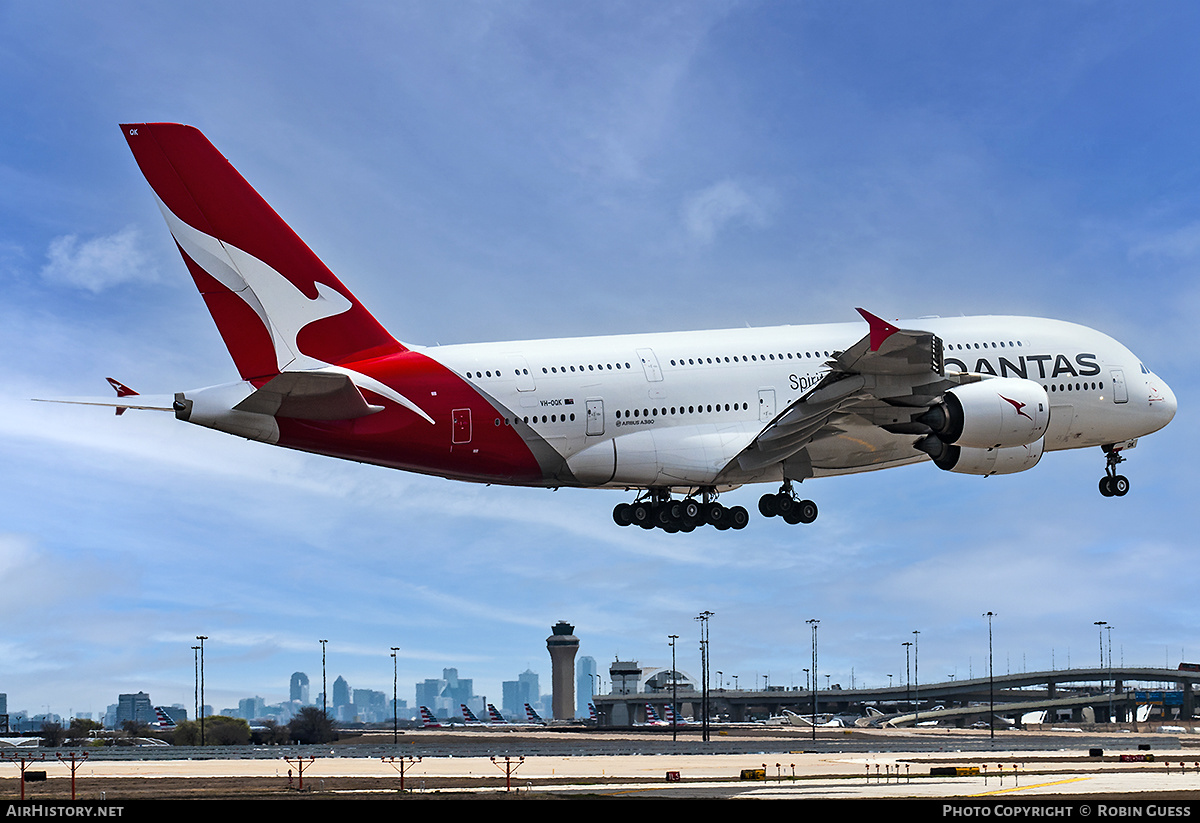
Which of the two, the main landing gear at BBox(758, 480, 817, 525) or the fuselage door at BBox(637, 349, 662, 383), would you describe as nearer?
the fuselage door at BBox(637, 349, 662, 383)

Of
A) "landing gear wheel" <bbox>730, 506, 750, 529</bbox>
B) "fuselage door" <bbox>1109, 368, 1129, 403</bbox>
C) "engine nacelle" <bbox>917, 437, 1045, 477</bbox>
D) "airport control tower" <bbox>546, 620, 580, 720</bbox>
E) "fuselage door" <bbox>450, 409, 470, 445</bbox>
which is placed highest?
"fuselage door" <bbox>1109, 368, 1129, 403</bbox>

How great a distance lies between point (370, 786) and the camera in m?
41.0

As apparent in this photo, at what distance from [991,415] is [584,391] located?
1227 centimetres

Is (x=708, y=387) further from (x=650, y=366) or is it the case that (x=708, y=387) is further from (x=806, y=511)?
(x=806, y=511)

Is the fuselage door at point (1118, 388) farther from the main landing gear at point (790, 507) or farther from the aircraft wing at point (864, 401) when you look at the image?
the main landing gear at point (790, 507)

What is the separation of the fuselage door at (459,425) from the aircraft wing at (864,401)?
28.7 ft

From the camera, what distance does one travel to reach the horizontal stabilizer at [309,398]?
31406mm

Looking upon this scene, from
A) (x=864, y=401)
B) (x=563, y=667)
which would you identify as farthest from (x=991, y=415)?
(x=563, y=667)

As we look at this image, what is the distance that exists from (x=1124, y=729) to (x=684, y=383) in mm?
94042

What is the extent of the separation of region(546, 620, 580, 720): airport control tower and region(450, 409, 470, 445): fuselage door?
434ft

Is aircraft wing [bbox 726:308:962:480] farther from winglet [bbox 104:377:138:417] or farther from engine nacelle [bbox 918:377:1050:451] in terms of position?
winglet [bbox 104:377:138:417]

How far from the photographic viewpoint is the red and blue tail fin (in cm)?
3369

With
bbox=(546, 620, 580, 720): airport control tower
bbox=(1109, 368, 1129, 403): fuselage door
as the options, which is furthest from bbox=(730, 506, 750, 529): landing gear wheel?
bbox=(546, 620, 580, 720): airport control tower
